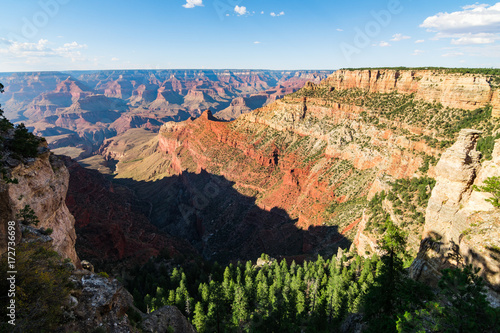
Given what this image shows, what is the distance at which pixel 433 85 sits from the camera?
6894 centimetres

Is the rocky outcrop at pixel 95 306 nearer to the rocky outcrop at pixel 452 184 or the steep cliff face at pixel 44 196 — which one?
the steep cliff face at pixel 44 196

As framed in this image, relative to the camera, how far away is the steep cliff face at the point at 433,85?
5662 cm

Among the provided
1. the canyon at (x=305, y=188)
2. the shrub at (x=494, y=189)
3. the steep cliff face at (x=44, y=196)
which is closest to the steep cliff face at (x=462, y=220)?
the canyon at (x=305, y=188)

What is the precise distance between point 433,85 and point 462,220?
64.2 metres

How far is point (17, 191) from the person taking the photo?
25.2m

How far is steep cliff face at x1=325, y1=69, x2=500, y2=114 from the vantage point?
56.6 metres

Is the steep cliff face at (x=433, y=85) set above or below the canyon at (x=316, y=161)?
above

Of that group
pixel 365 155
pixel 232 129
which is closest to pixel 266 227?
pixel 365 155

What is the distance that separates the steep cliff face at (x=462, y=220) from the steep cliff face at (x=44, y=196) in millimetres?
37714

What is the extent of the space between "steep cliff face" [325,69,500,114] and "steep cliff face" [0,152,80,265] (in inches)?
3135

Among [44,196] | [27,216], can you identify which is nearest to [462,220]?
[27,216]

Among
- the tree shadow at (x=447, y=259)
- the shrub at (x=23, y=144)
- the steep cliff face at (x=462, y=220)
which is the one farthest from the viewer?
the shrub at (x=23, y=144)

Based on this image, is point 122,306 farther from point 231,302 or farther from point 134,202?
point 134,202

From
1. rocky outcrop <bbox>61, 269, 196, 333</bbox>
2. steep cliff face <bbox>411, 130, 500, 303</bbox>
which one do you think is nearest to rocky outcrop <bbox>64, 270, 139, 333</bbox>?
rocky outcrop <bbox>61, 269, 196, 333</bbox>
